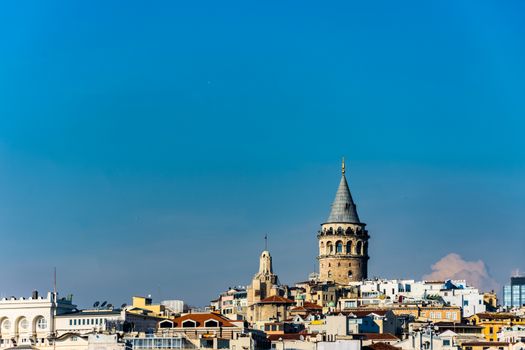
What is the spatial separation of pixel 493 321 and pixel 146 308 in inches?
1162

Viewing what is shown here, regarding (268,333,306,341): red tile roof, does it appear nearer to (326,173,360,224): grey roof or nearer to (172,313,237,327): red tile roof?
(172,313,237,327): red tile roof

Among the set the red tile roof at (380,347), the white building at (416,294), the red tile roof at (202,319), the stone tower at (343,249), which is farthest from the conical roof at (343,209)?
the red tile roof at (380,347)

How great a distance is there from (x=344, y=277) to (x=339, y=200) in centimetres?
806

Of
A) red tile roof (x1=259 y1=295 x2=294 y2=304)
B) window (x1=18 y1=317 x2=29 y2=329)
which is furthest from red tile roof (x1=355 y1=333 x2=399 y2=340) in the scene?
window (x1=18 y1=317 x2=29 y2=329)

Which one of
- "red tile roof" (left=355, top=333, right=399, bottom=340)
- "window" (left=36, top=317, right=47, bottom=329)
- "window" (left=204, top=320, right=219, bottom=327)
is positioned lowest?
"red tile roof" (left=355, top=333, right=399, bottom=340)

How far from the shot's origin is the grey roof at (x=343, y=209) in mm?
155875

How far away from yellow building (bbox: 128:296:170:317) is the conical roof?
74.5 feet

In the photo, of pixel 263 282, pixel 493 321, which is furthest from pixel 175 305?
pixel 493 321

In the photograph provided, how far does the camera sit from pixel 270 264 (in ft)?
486

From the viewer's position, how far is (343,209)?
15688 centimetres

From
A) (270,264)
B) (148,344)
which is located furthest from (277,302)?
(148,344)

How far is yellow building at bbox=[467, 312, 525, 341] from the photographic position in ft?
427

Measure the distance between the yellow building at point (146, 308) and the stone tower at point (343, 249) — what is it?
20.4 meters

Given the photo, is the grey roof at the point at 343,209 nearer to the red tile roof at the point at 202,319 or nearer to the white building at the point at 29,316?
the white building at the point at 29,316
